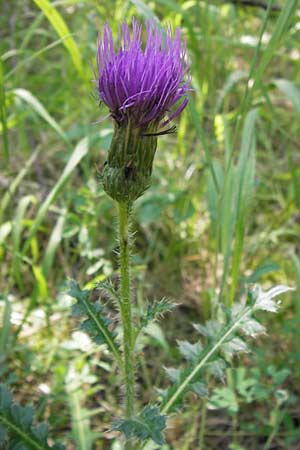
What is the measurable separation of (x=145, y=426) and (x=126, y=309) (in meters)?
0.23

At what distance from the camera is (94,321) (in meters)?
1.24

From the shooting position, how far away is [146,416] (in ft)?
3.68

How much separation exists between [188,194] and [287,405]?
2.76 feet

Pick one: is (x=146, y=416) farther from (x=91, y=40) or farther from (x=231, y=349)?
(x=91, y=40)

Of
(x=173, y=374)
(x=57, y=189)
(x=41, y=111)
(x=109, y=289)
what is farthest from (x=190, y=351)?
(x=41, y=111)

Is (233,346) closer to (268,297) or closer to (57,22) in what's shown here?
(268,297)

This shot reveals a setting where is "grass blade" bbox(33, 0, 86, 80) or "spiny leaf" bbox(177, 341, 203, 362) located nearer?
"spiny leaf" bbox(177, 341, 203, 362)

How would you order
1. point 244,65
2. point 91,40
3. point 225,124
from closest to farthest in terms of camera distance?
1. point 225,124
2. point 91,40
3. point 244,65

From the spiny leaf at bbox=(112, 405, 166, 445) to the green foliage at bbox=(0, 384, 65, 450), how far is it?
219 millimetres

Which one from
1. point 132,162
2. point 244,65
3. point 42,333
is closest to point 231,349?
point 132,162

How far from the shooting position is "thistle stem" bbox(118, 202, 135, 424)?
3.55 ft

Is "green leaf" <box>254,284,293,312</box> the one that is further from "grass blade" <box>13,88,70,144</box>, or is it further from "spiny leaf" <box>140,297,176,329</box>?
"grass blade" <box>13,88,70,144</box>

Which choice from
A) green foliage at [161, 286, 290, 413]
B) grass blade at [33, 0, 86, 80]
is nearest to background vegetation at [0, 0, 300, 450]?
grass blade at [33, 0, 86, 80]

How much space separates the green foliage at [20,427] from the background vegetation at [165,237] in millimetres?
171
